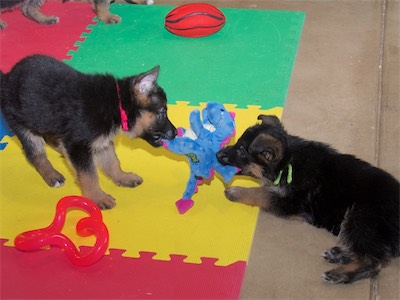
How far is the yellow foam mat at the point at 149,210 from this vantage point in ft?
14.9

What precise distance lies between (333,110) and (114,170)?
6.99 feet

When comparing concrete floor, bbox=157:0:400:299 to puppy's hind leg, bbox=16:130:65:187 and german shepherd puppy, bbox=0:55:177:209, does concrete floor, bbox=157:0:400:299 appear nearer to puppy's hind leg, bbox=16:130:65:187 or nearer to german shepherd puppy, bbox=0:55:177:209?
german shepherd puppy, bbox=0:55:177:209

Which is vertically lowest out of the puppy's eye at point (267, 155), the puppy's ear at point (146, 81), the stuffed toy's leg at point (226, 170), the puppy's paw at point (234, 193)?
the puppy's paw at point (234, 193)

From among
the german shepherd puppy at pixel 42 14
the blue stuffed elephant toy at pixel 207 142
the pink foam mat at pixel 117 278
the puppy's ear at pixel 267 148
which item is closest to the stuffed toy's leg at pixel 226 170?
the blue stuffed elephant toy at pixel 207 142

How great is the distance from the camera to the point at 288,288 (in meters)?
4.19

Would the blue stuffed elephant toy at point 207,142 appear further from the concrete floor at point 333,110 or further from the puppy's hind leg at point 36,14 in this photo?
the puppy's hind leg at point 36,14

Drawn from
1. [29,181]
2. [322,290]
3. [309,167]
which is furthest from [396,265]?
[29,181]

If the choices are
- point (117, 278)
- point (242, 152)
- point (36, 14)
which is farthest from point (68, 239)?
point (36, 14)

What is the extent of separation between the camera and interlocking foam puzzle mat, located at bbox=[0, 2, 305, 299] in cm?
431

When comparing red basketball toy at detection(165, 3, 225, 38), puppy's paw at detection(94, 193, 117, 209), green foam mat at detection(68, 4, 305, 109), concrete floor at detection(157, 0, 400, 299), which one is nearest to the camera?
concrete floor at detection(157, 0, 400, 299)

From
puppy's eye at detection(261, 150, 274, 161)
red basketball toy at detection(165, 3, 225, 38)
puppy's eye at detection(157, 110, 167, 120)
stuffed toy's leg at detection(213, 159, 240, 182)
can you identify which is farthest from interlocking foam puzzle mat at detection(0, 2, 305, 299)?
puppy's eye at detection(157, 110, 167, 120)

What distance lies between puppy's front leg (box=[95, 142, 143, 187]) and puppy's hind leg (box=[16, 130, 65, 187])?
0.38 meters

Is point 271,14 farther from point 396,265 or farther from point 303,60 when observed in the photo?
point 396,265

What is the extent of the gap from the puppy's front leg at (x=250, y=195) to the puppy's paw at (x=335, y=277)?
2.35 ft
